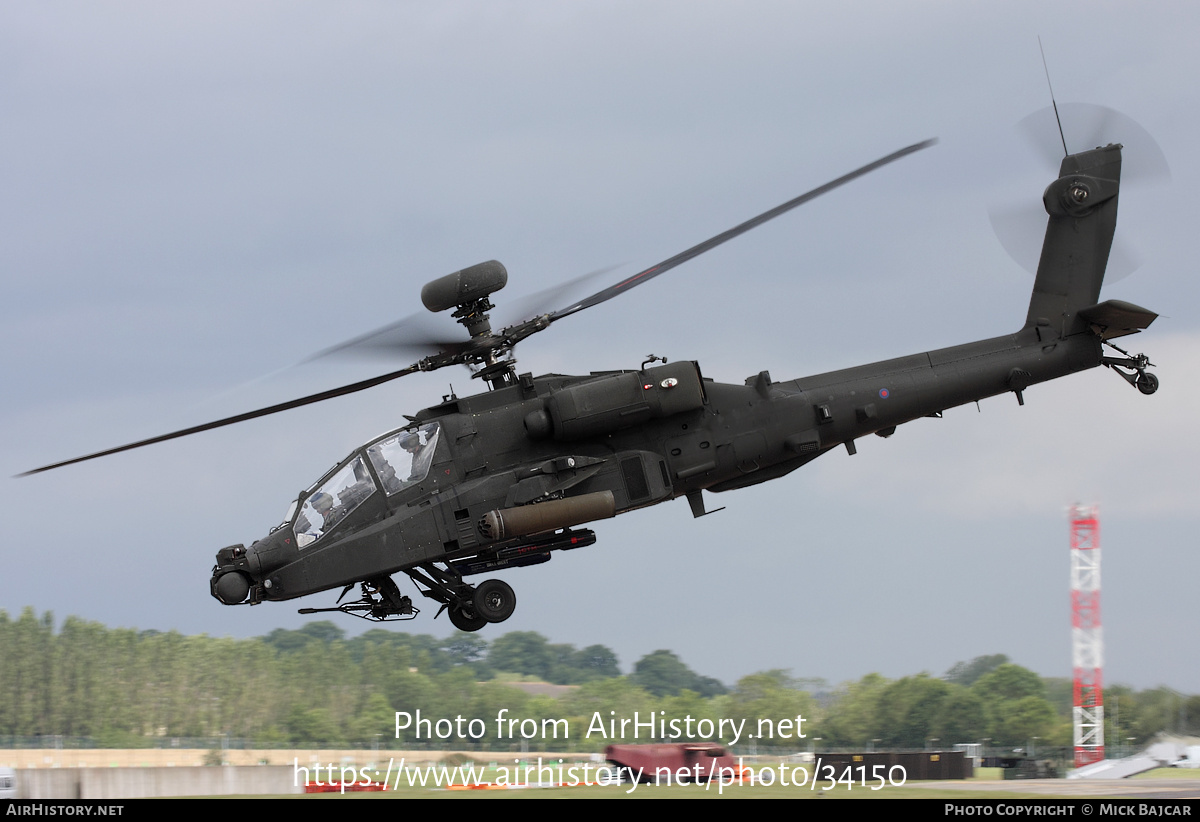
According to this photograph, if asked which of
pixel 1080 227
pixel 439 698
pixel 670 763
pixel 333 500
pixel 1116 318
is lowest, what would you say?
pixel 670 763

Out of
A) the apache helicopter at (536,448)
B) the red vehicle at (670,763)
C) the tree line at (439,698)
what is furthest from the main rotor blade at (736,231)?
the tree line at (439,698)

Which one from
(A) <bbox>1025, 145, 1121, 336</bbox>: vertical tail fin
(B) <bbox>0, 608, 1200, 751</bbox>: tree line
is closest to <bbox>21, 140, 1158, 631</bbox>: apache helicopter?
(A) <bbox>1025, 145, 1121, 336</bbox>: vertical tail fin

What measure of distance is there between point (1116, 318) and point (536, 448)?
28.3ft

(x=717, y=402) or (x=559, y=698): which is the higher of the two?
(x=717, y=402)

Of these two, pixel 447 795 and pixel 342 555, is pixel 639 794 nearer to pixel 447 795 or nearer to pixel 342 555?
pixel 447 795

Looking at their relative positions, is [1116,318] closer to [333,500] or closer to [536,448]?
[536,448]

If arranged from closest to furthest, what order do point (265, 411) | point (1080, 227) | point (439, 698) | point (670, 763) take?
point (265, 411)
point (1080, 227)
point (670, 763)
point (439, 698)

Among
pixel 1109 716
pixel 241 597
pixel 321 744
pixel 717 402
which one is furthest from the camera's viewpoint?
pixel 1109 716

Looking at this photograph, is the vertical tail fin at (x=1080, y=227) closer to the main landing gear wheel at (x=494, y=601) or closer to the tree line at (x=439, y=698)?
the main landing gear wheel at (x=494, y=601)

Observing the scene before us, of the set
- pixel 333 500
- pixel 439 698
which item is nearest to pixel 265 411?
pixel 333 500

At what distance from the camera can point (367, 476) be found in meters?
17.4

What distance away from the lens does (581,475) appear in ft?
57.6
